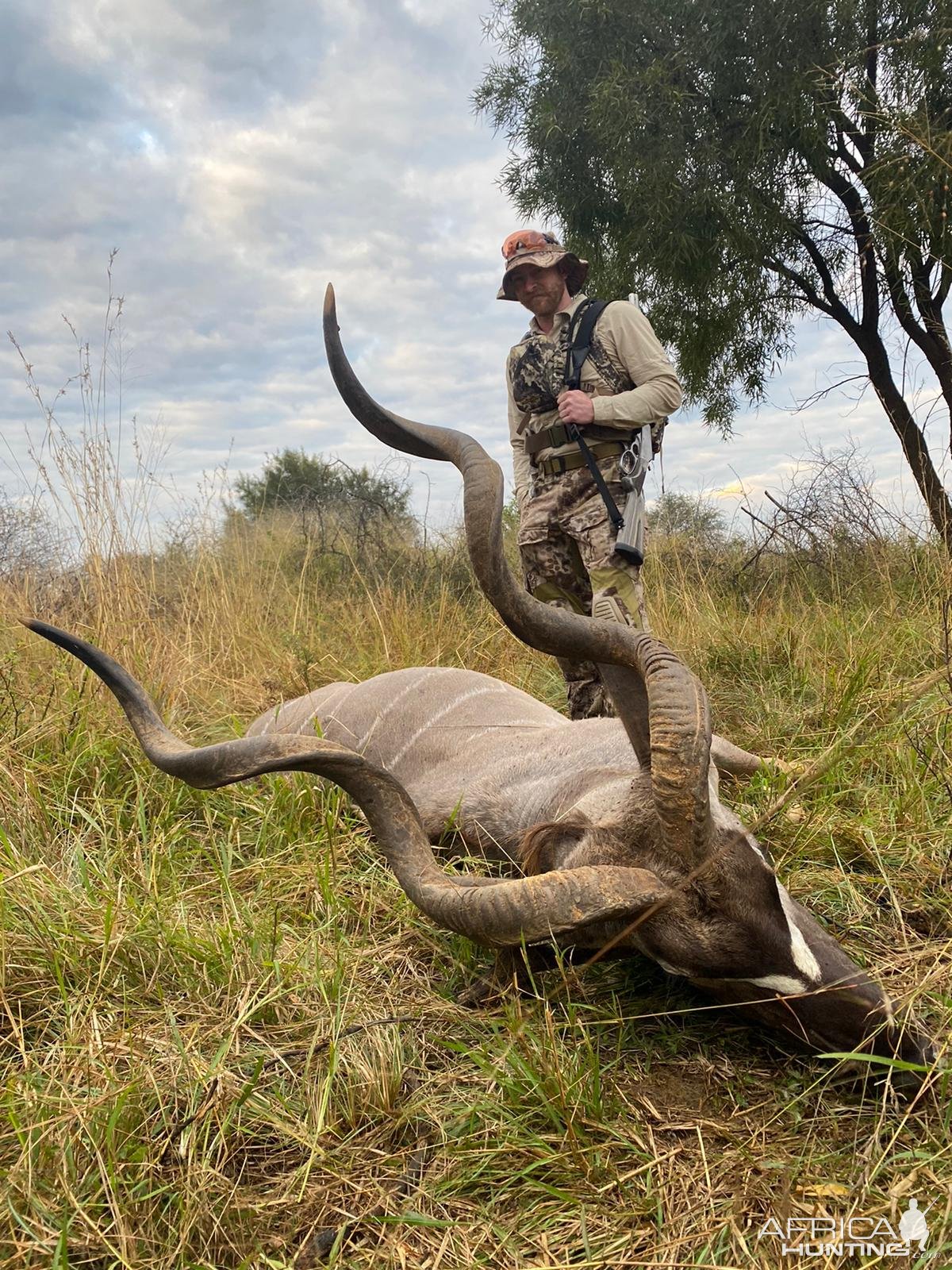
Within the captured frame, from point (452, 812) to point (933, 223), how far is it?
6.90 metres

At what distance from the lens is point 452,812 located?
3.10m

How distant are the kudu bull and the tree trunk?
10.7 ft

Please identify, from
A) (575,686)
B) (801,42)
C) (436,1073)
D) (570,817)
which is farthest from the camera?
(801,42)

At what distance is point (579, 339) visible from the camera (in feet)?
15.8

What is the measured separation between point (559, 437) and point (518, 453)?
432 mm

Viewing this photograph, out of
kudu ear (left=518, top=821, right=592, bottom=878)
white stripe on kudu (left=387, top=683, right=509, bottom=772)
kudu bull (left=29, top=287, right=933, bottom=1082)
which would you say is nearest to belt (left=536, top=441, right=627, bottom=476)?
white stripe on kudu (left=387, top=683, right=509, bottom=772)

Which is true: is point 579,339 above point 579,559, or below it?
above

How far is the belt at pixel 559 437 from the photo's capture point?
15.7ft

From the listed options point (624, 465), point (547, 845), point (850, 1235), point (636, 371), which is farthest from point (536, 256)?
point (850, 1235)

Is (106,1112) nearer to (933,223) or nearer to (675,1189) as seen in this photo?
(675,1189)

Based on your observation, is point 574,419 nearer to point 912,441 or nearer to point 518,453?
point 518,453

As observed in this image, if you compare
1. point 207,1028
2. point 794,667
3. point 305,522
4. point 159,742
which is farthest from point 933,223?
point 207,1028

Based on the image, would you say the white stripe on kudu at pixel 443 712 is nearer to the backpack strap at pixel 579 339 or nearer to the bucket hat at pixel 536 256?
the backpack strap at pixel 579 339

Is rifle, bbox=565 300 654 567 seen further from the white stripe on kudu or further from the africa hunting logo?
the africa hunting logo
